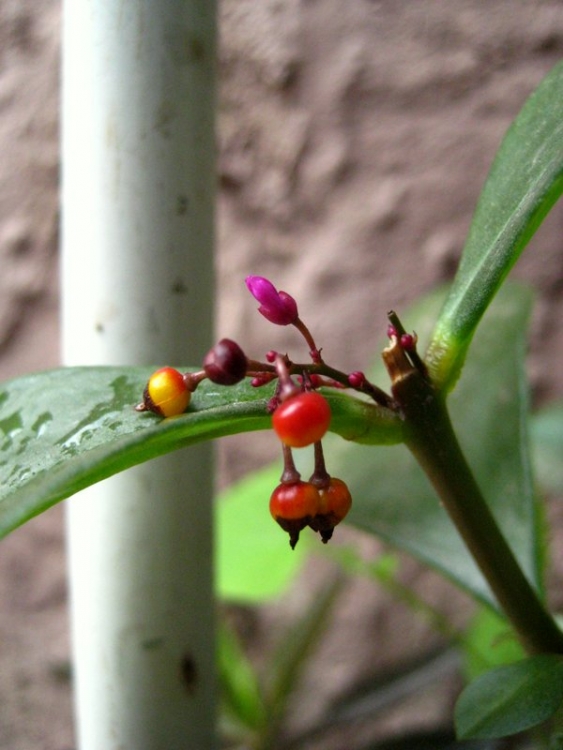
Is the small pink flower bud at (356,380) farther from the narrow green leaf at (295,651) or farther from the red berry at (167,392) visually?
the narrow green leaf at (295,651)

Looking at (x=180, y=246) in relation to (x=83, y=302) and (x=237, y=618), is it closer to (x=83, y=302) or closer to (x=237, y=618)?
(x=83, y=302)

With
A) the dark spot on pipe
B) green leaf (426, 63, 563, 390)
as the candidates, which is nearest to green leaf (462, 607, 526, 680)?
the dark spot on pipe

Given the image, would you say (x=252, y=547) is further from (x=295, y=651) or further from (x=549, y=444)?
(x=549, y=444)

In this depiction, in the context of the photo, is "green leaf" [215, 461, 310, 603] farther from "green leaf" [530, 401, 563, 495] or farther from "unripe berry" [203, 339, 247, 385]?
"unripe berry" [203, 339, 247, 385]

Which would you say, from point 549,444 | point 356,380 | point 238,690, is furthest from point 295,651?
point 356,380

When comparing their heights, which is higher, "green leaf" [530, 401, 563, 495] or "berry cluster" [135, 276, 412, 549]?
"green leaf" [530, 401, 563, 495]

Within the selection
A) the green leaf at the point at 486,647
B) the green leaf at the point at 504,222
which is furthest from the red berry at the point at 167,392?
the green leaf at the point at 486,647

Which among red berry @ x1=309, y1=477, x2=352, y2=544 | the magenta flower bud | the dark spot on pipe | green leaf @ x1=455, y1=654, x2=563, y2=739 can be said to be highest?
the magenta flower bud
